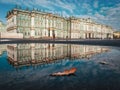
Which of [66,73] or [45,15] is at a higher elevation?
[45,15]

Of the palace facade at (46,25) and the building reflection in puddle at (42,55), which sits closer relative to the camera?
the building reflection in puddle at (42,55)

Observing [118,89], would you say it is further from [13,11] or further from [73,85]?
[13,11]

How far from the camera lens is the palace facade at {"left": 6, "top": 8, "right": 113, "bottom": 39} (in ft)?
157

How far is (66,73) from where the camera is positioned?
449 centimetres

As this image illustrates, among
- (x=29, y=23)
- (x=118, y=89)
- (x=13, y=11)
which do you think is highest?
(x=13, y=11)

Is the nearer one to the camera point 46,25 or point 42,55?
point 42,55

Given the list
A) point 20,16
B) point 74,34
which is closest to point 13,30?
point 20,16

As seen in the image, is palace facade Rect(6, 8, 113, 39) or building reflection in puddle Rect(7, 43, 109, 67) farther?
palace facade Rect(6, 8, 113, 39)

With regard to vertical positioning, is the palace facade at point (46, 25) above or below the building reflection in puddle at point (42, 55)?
above

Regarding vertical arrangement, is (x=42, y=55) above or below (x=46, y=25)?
below

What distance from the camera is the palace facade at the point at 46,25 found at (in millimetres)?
47797

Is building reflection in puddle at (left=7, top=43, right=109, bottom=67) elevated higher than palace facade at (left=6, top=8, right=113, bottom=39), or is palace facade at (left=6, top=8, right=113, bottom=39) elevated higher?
palace facade at (left=6, top=8, right=113, bottom=39)

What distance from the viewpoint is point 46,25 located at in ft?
182

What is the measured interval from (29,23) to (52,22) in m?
11.1
